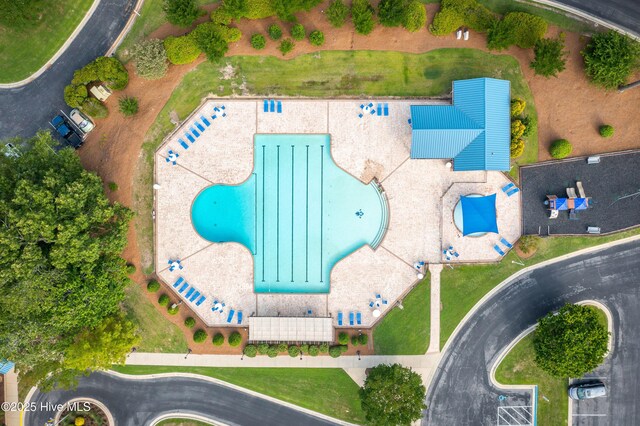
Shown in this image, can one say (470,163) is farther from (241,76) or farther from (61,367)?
(61,367)

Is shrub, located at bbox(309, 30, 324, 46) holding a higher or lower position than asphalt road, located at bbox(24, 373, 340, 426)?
higher

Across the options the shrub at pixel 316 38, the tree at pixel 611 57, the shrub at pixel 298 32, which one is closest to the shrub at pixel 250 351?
the shrub at pixel 316 38

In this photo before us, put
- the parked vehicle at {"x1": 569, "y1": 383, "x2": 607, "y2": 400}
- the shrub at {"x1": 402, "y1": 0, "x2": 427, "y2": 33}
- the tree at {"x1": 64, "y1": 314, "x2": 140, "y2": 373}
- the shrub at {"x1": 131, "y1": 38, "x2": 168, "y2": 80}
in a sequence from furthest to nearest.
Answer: the parked vehicle at {"x1": 569, "y1": 383, "x2": 607, "y2": 400} → the shrub at {"x1": 402, "y1": 0, "x2": 427, "y2": 33} → the shrub at {"x1": 131, "y1": 38, "x2": 168, "y2": 80} → the tree at {"x1": 64, "y1": 314, "x2": 140, "y2": 373}

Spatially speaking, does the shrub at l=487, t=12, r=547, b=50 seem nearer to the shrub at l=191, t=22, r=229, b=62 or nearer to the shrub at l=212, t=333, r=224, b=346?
the shrub at l=191, t=22, r=229, b=62

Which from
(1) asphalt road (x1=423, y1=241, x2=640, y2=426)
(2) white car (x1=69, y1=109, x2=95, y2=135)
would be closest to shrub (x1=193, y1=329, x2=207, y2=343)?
(2) white car (x1=69, y1=109, x2=95, y2=135)

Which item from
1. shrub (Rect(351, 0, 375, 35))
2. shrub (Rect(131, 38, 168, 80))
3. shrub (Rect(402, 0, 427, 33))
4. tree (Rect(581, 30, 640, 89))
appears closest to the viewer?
tree (Rect(581, 30, 640, 89))

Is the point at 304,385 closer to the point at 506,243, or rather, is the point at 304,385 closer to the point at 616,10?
the point at 506,243

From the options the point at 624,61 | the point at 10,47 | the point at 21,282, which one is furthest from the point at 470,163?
the point at 10,47
